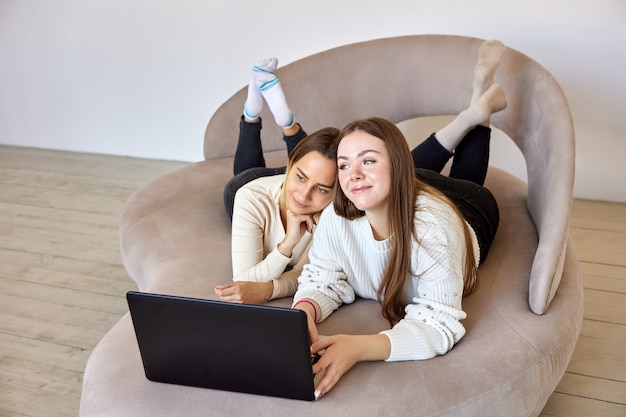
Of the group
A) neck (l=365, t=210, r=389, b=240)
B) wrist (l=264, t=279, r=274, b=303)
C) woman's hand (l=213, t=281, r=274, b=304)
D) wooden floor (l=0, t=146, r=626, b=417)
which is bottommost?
wooden floor (l=0, t=146, r=626, b=417)

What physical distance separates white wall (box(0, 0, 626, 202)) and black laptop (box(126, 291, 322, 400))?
1.89 meters

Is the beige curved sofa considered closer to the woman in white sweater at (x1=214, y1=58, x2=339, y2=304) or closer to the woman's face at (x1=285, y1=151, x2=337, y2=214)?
the woman in white sweater at (x1=214, y1=58, x2=339, y2=304)

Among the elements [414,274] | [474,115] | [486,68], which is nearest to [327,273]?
[414,274]

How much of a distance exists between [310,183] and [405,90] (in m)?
0.88

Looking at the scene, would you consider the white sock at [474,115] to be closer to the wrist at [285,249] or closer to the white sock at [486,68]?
the white sock at [486,68]

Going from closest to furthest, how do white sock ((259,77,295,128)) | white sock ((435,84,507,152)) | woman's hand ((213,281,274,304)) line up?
woman's hand ((213,281,274,304)) → white sock ((435,84,507,152)) → white sock ((259,77,295,128))

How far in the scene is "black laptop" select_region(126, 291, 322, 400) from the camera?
4.58ft

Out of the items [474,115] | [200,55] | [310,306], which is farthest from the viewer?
[200,55]

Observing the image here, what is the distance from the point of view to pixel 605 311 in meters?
2.32

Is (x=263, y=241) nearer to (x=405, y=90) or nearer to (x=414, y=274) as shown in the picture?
(x=414, y=274)

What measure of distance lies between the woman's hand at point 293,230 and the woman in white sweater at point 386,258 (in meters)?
0.08

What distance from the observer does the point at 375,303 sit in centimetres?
183

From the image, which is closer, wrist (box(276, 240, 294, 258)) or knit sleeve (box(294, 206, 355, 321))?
knit sleeve (box(294, 206, 355, 321))

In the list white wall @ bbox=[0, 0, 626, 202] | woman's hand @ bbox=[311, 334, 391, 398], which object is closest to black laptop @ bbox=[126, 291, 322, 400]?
woman's hand @ bbox=[311, 334, 391, 398]
